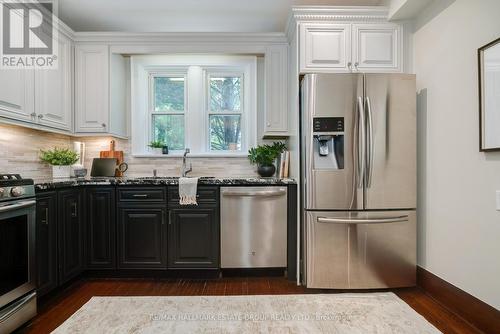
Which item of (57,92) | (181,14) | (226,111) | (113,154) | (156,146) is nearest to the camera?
(57,92)

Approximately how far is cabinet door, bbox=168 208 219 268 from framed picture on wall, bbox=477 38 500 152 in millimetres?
2190

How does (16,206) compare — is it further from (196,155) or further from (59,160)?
(196,155)

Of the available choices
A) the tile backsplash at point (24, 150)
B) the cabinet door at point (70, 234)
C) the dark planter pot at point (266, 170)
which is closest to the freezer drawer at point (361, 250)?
the dark planter pot at point (266, 170)

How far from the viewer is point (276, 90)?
3.06m

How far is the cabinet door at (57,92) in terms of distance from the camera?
2557 millimetres

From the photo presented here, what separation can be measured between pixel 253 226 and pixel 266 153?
853 millimetres

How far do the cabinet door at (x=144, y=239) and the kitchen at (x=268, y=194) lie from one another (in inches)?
0.5

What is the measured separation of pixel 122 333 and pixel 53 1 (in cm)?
310

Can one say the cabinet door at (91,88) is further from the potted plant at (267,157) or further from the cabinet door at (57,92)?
the potted plant at (267,157)

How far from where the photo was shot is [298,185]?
262cm

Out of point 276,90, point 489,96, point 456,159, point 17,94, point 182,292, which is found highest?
point 276,90

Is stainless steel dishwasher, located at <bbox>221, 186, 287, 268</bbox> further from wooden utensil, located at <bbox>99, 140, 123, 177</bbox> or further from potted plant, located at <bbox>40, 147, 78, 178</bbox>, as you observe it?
potted plant, located at <bbox>40, 147, 78, 178</bbox>

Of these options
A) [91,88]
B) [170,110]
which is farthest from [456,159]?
[91,88]

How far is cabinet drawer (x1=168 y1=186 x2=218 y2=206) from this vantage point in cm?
266
